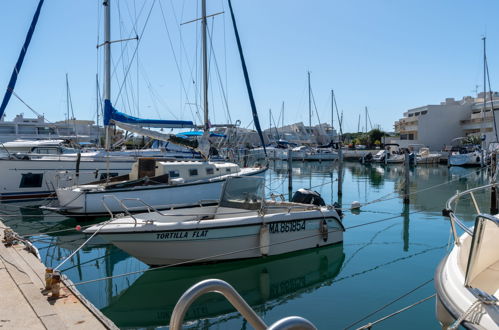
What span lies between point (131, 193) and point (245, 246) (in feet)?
24.2

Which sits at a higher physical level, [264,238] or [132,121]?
[132,121]

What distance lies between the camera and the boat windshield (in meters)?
11.9


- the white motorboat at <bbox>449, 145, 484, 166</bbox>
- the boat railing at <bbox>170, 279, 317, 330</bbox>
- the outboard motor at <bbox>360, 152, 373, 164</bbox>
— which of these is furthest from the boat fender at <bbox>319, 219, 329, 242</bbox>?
the outboard motor at <bbox>360, 152, 373, 164</bbox>

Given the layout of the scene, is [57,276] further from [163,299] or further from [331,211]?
[331,211]

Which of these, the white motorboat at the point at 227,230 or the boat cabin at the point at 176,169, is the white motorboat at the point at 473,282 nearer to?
the white motorboat at the point at 227,230

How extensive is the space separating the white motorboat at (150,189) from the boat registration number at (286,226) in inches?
176

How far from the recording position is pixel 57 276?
6.60 meters

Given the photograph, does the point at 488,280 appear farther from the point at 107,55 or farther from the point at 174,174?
the point at 107,55

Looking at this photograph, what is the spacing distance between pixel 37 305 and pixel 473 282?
20.7 ft

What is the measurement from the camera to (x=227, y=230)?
10984 millimetres

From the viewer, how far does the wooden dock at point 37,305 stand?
5371 millimetres

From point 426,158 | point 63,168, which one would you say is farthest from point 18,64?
point 426,158

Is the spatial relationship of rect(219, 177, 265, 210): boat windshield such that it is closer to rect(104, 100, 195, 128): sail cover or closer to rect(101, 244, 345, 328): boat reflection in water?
rect(101, 244, 345, 328): boat reflection in water

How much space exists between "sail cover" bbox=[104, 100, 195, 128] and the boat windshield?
35.3 feet
